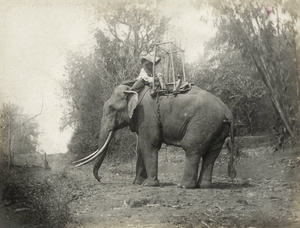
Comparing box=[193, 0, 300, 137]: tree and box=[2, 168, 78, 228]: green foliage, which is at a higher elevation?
box=[193, 0, 300, 137]: tree

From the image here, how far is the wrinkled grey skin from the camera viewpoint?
4824mm

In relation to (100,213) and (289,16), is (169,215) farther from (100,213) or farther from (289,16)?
(289,16)

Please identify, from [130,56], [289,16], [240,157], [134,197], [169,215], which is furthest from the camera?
[130,56]

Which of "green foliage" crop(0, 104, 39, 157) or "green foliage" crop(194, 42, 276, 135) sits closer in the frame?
"green foliage" crop(0, 104, 39, 157)

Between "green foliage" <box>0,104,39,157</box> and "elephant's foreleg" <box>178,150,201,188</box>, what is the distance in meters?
1.59

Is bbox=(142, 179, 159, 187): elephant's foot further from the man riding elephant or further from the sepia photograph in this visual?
the man riding elephant

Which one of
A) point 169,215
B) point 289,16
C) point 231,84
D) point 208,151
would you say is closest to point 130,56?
point 231,84

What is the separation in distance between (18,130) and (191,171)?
1.83 metres

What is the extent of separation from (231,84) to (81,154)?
6.53ft

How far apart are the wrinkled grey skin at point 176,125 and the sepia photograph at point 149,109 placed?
0.01 metres

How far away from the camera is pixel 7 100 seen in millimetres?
4770

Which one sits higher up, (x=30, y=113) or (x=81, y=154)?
(x=30, y=113)

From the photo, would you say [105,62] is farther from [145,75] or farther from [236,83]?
[236,83]

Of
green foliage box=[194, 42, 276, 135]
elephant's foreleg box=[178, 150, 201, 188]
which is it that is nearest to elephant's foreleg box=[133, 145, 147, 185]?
elephant's foreleg box=[178, 150, 201, 188]
